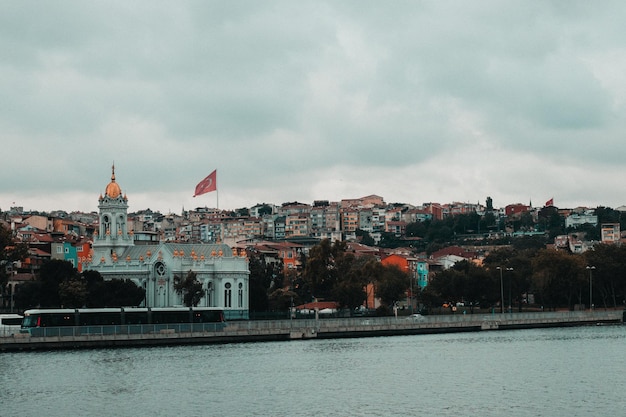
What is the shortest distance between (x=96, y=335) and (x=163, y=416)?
35.5 meters

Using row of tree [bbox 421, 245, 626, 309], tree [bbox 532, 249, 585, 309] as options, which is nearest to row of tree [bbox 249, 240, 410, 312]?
row of tree [bbox 421, 245, 626, 309]

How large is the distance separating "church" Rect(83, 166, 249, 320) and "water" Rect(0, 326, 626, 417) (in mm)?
32684

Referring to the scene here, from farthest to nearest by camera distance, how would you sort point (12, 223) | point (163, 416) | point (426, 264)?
point (426, 264) → point (12, 223) → point (163, 416)

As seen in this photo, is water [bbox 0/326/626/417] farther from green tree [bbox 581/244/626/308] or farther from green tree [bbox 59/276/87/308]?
green tree [bbox 581/244/626/308]

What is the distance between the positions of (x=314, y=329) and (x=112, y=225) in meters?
39.4

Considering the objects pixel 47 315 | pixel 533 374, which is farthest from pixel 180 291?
pixel 533 374

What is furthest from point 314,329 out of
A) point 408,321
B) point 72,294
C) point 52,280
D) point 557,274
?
point 557,274

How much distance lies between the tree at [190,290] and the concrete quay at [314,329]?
59.3 feet

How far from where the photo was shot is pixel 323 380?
204 ft

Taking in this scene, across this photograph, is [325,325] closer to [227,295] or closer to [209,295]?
[227,295]

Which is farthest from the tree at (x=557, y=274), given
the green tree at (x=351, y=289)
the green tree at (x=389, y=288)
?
the green tree at (x=351, y=289)

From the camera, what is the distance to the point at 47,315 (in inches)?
3369

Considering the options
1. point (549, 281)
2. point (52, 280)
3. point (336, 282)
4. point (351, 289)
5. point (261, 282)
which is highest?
point (261, 282)

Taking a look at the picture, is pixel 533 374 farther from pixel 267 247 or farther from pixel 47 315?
pixel 267 247
